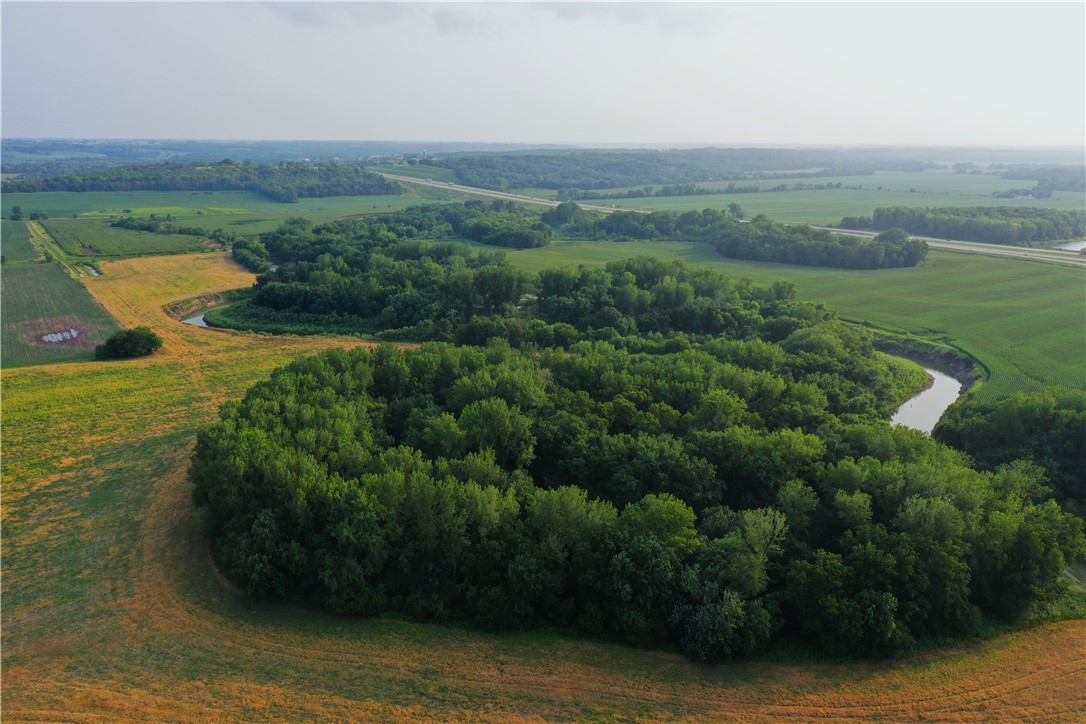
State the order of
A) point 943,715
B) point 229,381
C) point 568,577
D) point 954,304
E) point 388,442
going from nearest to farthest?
point 943,715, point 568,577, point 388,442, point 229,381, point 954,304

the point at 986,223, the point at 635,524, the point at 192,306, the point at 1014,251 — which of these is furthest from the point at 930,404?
the point at 986,223

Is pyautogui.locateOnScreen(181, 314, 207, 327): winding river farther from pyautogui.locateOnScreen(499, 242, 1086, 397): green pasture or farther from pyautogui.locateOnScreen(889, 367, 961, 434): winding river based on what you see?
pyautogui.locateOnScreen(889, 367, 961, 434): winding river

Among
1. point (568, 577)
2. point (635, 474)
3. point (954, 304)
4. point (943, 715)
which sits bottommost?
point (943, 715)

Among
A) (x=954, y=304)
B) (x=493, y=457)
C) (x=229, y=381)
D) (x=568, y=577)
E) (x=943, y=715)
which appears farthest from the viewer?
(x=954, y=304)

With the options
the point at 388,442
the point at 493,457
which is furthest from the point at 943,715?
the point at 388,442

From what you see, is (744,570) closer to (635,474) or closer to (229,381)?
(635,474)

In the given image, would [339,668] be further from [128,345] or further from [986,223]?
[986,223]
